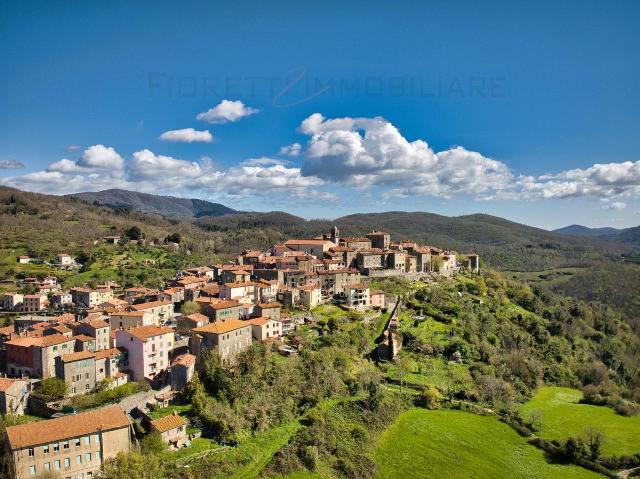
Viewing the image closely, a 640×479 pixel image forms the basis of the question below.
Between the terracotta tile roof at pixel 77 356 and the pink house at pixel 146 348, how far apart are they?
9.19ft

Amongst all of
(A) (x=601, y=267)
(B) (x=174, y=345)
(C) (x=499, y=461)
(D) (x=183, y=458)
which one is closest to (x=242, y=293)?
(B) (x=174, y=345)

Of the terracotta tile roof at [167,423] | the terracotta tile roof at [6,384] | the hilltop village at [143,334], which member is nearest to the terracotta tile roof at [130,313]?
the hilltop village at [143,334]

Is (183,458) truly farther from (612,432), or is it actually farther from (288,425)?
(612,432)

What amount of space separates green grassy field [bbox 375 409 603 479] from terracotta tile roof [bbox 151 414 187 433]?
13907mm

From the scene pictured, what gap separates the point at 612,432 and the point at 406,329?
68.2ft

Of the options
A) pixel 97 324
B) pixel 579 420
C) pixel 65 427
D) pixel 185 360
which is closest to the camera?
pixel 65 427

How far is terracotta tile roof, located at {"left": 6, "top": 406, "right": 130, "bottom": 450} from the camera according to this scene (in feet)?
77.1

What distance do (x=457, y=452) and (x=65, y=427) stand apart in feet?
88.6

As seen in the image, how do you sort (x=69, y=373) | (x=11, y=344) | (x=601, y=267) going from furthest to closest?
(x=601, y=267), (x=11, y=344), (x=69, y=373)

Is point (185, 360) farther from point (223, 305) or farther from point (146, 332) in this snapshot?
point (223, 305)

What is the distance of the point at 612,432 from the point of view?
4228 centimetres

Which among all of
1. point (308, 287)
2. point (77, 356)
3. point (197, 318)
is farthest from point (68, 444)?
point (308, 287)

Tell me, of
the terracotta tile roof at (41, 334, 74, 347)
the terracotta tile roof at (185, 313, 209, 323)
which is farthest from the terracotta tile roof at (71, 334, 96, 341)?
the terracotta tile roof at (185, 313, 209, 323)

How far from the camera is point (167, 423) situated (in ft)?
91.6
